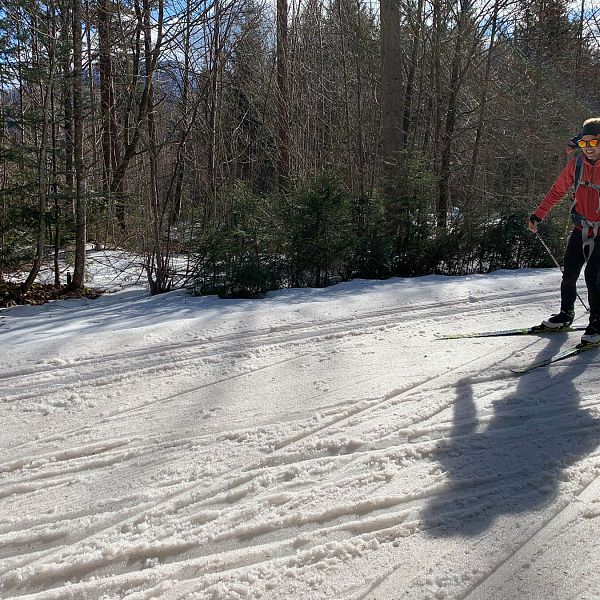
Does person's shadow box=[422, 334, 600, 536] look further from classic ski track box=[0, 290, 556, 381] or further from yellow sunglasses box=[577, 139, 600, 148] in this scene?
yellow sunglasses box=[577, 139, 600, 148]

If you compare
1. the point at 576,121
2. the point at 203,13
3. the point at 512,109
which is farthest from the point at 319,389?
the point at 576,121

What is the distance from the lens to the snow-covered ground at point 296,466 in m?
2.06

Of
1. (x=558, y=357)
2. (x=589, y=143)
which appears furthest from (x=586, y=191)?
(x=558, y=357)

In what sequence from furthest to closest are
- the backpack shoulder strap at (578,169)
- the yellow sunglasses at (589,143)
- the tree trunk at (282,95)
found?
the tree trunk at (282,95) → the backpack shoulder strap at (578,169) → the yellow sunglasses at (589,143)

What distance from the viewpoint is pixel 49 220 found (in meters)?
7.65

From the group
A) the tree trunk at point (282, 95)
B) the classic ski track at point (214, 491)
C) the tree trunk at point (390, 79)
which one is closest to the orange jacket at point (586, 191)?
the classic ski track at point (214, 491)

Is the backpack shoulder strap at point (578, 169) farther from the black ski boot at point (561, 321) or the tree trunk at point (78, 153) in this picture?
the tree trunk at point (78, 153)

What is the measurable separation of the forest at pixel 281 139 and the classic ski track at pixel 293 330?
2.11 m

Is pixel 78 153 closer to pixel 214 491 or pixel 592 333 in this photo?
pixel 214 491

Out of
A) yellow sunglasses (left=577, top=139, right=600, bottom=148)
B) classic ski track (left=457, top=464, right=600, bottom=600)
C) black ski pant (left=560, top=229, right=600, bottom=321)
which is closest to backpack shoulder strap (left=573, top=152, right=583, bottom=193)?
yellow sunglasses (left=577, top=139, right=600, bottom=148)

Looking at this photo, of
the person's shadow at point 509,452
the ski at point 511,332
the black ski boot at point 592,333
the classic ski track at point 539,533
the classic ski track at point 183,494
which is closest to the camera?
the classic ski track at point 539,533

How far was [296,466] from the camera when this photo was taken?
9.11 ft

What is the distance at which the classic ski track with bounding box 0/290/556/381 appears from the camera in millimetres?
4398

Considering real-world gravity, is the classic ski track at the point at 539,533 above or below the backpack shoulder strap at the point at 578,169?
below
